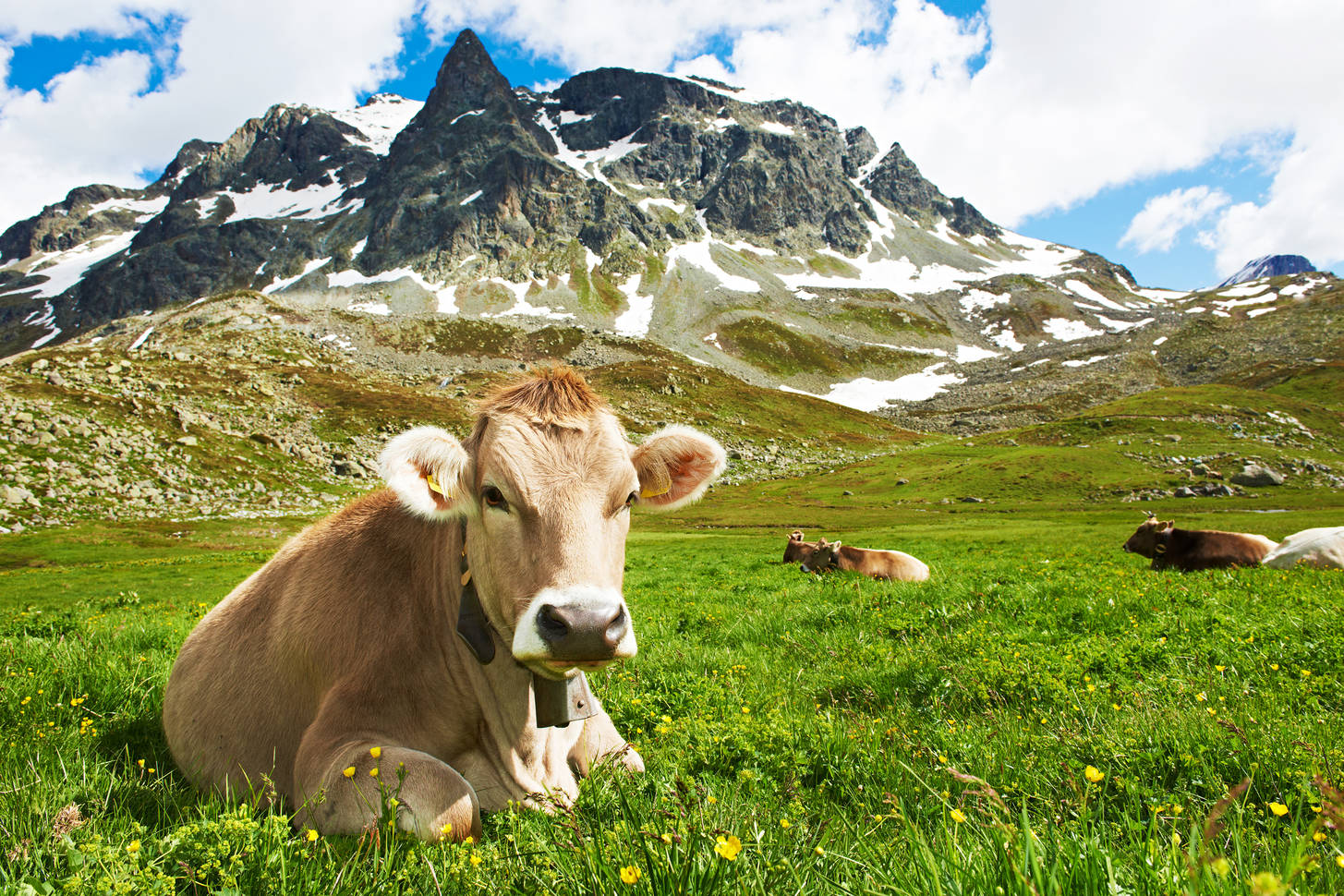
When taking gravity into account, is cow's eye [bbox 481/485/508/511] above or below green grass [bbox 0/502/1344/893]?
above

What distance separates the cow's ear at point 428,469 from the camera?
13.1 ft

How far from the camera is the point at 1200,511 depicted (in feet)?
147

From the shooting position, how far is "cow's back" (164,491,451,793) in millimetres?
4441

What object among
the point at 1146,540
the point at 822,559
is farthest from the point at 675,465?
the point at 1146,540

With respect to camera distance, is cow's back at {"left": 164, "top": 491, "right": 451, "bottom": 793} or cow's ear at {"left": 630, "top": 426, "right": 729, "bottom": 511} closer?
cow's back at {"left": 164, "top": 491, "right": 451, "bottom": 793}

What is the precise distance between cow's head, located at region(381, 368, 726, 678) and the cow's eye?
11mm

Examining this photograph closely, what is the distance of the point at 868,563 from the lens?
727 inches

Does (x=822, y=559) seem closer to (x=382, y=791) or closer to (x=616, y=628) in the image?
(x=616, y=628)

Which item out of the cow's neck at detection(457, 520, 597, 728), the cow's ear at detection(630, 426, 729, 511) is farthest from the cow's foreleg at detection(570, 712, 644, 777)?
the cow's ear at detection(630, 426, 729, 511)

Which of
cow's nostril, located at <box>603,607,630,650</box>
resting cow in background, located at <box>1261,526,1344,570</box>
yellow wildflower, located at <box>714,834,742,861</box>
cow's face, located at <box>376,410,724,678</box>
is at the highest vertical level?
cow's face, located at <box>376,410,724,678</box>

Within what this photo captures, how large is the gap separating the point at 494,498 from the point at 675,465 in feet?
4.74

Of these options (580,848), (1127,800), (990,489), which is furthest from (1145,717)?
(990,489)

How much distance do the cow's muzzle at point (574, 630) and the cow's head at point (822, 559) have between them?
16.6 metres

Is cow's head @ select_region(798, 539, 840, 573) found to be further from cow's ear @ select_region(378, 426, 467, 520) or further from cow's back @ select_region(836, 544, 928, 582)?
cow's ear @ select_region(378, 426, 467, 520)
